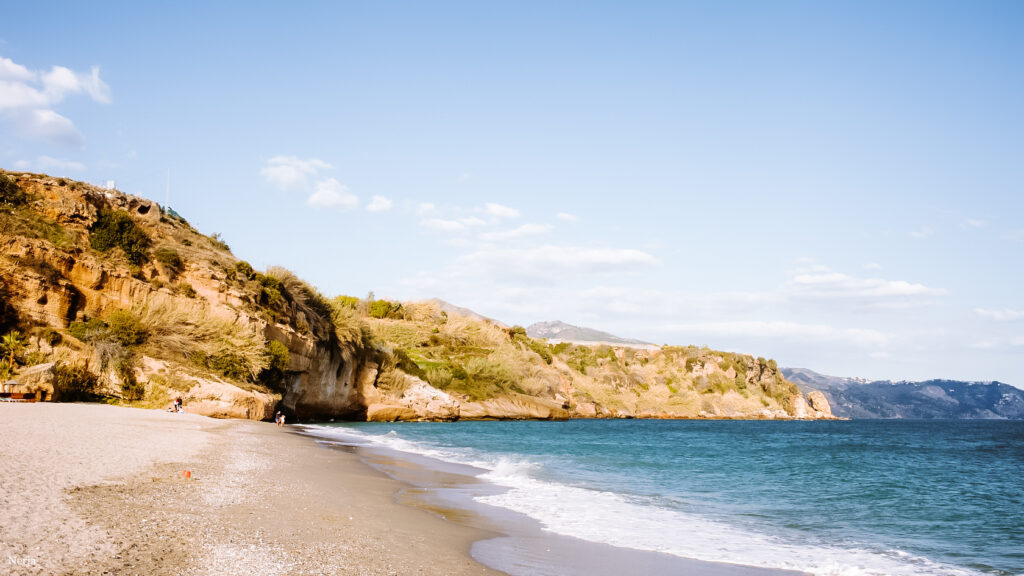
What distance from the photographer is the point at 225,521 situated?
302 inches

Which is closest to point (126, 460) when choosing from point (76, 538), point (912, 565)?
point (76, 538)

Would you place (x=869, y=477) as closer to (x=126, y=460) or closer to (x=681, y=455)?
(x=681, y=455)

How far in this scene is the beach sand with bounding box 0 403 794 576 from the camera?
5.80 metres

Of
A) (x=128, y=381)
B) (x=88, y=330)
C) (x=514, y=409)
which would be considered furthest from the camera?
(x=514, y=409)

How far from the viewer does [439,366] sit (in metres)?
64.8

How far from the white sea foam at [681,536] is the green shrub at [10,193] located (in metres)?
29.3

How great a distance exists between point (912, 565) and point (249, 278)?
3493 cm

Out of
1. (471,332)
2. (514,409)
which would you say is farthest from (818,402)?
(514,409)

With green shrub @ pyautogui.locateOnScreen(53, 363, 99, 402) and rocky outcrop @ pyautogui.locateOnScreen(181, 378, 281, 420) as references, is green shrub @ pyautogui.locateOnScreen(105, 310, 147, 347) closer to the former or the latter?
green shrub @ pyautogui.locateOnScreen(53, 363, 99, 402)

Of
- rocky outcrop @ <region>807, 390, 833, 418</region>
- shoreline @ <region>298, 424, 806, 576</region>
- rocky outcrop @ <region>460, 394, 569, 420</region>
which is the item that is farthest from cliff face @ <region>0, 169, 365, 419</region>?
rocky outcrop @ <region>807, 390, 833, 418</region>

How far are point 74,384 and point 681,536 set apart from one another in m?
23.7

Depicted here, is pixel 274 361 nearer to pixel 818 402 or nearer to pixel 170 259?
pixel 170 259

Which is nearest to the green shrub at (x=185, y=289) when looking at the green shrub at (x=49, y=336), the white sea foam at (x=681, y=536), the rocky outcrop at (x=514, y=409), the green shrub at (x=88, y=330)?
the green shrub at (x=88, y=330)

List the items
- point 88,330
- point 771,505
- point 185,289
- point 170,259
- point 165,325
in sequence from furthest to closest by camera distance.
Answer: point 170,259, point 185,289, point 165,325, point 88,330, point 771,505
